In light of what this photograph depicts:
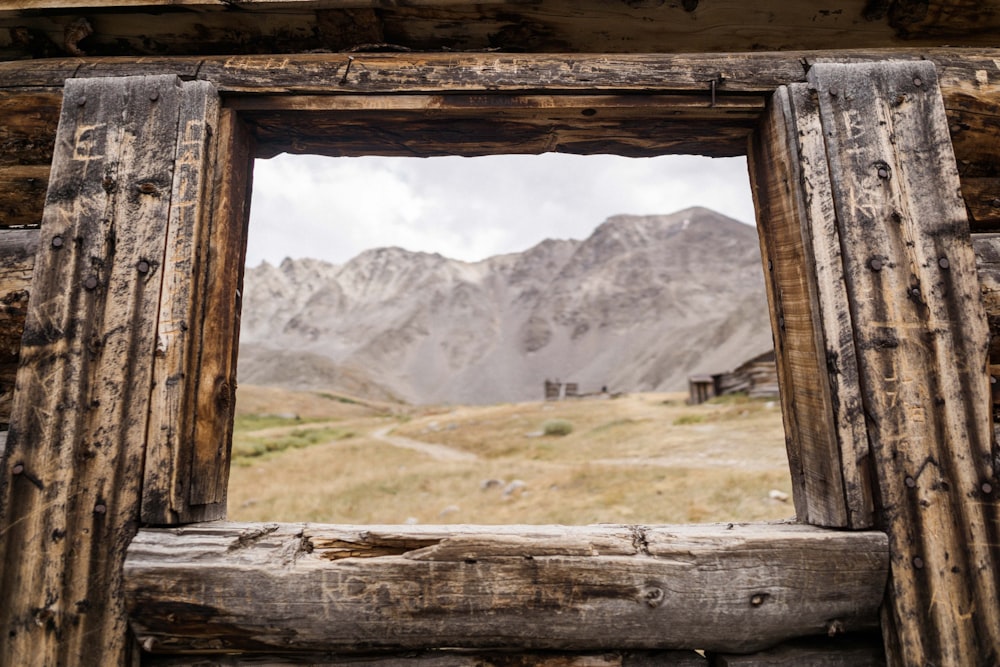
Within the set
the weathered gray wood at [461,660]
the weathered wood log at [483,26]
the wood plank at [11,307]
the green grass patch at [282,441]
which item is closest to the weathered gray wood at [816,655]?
the weathered gray wood at [461,660]

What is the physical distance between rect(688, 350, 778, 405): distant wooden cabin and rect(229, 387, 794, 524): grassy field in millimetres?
1080

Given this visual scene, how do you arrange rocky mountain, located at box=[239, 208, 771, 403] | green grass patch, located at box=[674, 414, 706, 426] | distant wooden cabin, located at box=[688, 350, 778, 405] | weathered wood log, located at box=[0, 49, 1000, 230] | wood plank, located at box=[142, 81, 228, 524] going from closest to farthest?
1. wood plank, located at box=[142, 81, 228, 524]
2. weathered wood log, located at box=[0, 49, 1000, 230]
3. green grass patch, located at box=[674, 414, 706, 426]
4. distant wooden cabin, located at box=[688, 350, 778, 405]
5. rocky mountain, located at box=[239, 208, 771, 403]

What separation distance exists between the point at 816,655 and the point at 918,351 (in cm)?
105

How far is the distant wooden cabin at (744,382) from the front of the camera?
18.9 metres

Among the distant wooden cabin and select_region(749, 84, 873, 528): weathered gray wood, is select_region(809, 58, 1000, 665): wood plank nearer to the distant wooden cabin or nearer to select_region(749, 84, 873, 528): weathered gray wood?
select_region(749, 84, 873, 528): weathered gray wood

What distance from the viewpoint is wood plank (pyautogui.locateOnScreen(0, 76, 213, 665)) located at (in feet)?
5.31

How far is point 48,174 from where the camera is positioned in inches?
82.7

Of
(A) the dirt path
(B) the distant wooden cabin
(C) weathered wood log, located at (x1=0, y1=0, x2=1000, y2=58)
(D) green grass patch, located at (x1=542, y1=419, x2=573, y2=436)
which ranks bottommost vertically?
(A) the dirt path

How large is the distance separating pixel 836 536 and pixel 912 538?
0.78ft

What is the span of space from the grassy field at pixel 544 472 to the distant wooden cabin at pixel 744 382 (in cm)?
108

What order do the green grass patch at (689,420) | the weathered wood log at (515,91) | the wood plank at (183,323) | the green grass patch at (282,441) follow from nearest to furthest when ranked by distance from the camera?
1. the wood plank at (183,323)
2. the weathered wood log at (515,91)
3. the green grass patch at (689,420)
4. the green grass patch at (282,441)

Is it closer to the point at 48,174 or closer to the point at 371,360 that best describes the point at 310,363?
the point at 371,360

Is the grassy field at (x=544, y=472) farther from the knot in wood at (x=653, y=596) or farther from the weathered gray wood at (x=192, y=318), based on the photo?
the weathered gray wood at (x=192, y=318)

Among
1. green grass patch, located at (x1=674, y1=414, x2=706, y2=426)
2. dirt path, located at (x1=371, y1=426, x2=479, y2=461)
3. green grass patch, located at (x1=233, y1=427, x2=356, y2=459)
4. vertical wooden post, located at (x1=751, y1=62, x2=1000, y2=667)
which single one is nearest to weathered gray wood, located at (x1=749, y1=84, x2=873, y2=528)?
vertical wooden post, located at (x1=751, y1=62, x2=1000, y2=667)
